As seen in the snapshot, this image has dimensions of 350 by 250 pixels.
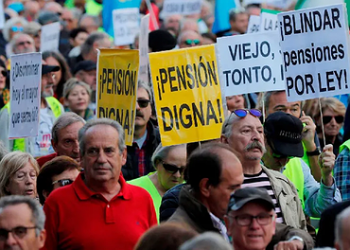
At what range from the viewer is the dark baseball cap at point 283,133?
27.6 ft

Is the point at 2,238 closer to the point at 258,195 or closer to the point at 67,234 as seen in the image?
the point at 67,234

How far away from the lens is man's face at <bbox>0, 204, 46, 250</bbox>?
584 centimetres

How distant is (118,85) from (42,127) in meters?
2.14

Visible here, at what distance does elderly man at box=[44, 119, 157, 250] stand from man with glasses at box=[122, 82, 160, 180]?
113 inches

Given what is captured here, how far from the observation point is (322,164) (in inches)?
318

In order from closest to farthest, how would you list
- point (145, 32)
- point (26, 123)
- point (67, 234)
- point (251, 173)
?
1. point (67, 234)
2. point (251, 173)
3. point (26, 123)
4. point (145, 32)

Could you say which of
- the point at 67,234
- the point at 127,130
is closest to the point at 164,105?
the point at 127,130

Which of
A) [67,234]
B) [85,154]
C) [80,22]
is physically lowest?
[67,234]

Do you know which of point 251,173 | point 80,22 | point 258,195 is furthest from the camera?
point 80,22

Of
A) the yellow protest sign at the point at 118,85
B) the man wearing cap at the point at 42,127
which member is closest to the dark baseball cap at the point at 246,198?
the yellow protest sign at the point at 118,85

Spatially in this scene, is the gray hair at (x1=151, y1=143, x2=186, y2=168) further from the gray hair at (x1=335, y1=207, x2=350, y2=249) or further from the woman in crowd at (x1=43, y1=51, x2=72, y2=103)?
the woman in crowd at (x1=43, y1=51, x2=72, y2=103)

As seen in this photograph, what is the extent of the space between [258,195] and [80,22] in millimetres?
13135

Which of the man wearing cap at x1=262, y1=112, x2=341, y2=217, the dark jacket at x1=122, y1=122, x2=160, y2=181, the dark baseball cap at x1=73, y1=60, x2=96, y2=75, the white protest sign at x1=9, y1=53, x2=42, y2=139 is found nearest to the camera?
the man wearing cap at x1=262, y1=112, x2=341, y2=217

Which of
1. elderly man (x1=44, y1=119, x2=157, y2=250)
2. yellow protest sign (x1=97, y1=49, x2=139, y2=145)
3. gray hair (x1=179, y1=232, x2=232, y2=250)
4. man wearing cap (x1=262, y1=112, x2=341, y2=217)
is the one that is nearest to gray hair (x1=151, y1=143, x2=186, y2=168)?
yellow protest sign (x1=97, y1=49, x2=139, y2=145)
